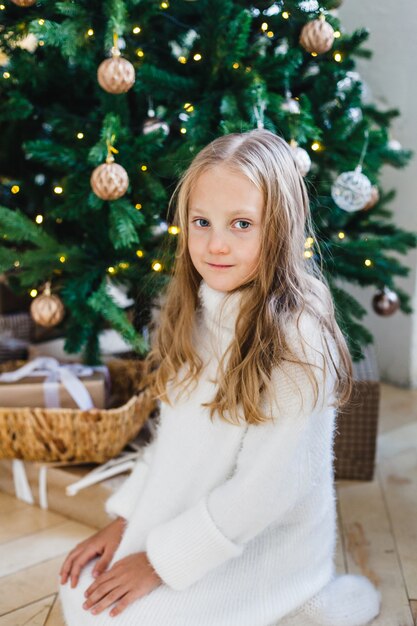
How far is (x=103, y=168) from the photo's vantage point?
1156 mm

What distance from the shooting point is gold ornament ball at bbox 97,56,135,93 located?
114 cm

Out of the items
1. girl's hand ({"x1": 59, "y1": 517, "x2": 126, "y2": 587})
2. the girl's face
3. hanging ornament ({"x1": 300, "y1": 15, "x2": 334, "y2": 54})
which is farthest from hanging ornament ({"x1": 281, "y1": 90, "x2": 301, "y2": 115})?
girl's hand ({"x1": 59, "y1": 517, "x2": 126, "y2": 587})

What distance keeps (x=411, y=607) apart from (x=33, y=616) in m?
0.64

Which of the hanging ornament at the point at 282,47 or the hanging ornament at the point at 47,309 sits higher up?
the hanging ornament at the point at 282,47

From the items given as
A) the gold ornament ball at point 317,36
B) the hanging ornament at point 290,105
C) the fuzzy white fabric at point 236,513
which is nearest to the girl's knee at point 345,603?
the fuzzy white fabric at point 236,513

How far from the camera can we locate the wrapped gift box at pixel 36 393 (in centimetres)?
136

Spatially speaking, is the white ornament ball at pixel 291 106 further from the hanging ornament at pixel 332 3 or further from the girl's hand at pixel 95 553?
the girl's hand at pixel 95 553

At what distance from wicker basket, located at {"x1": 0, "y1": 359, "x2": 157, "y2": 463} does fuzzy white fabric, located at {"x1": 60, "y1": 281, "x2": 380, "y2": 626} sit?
300 millimetres

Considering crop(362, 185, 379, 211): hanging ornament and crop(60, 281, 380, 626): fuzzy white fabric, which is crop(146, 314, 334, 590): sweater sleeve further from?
crop(362, 185, 379, 211): hanging ornament

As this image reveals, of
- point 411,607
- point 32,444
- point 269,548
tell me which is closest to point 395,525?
point 411,607

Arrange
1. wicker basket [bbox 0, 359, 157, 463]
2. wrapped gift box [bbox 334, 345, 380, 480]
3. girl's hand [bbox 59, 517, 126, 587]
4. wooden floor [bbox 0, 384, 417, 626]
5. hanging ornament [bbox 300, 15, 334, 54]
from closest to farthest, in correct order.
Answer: girl's hand [bbox 59, 517, 126, 587] → wooden floor [bbox 0, 384, 417, 626] → hanging ornament [bbox 300, 15, 334, 54] → wicker basket [bbox 0, 359, 157, 463] → wrapped gift box [bbox 334, 345, 380, 480]

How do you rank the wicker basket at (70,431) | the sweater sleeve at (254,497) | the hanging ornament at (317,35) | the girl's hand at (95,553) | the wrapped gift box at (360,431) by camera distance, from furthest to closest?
the wrapped gift box at (360,431)
the wicker basket at (70,431)
the hanging ornament at (317,35)
the girl's hand at (95,553)
the sweater sleeve at (254,497)

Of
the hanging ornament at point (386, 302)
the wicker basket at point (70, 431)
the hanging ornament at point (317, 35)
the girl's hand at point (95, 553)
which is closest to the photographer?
the girl's hand at point (95, 553)

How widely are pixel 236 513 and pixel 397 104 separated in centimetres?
143
